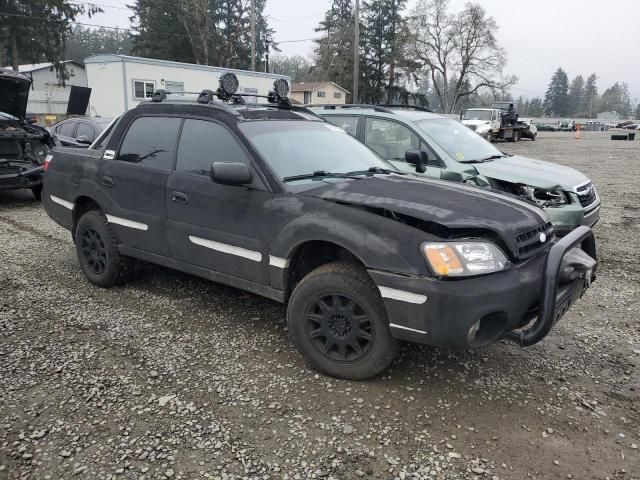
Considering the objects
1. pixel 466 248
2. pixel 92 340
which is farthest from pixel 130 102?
pixel 466 248

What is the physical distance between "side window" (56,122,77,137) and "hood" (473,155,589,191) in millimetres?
8415

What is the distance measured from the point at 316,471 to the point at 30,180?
8.24m

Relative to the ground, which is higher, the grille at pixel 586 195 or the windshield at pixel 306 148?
the windshield at pixel 306 148

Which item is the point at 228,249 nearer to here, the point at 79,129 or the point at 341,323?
the point at 341,323

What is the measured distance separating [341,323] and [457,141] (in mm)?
4282

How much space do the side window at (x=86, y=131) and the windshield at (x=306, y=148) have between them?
703 cm

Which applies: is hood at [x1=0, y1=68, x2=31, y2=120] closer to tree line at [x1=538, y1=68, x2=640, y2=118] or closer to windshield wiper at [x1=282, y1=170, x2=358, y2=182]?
windshield wiper at [x1=282, y1=170, x2=358, y2=182]

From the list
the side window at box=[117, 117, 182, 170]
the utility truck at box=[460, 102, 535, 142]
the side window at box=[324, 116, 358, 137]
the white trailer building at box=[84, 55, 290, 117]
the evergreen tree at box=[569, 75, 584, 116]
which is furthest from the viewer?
the evergreen tree at box=[569, 75, 584, 116]

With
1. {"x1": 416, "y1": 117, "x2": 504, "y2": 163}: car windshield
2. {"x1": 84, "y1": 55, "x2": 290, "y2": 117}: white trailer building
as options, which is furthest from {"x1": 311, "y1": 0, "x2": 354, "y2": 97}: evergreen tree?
{"x1": 416, "y1": 117, "x2": 504, "y2": 163}: car windshield

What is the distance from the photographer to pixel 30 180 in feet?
28.6

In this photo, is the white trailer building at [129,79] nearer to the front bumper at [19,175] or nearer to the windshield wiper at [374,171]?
the front bumper at [19,175]

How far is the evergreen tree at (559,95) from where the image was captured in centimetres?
11625

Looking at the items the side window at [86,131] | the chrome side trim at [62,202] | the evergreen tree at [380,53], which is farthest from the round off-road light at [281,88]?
the evergreen tree at [380,53]

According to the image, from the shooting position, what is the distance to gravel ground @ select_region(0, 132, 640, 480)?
255 cm
